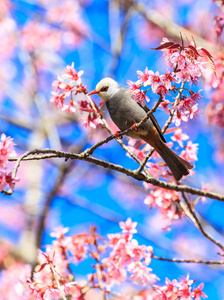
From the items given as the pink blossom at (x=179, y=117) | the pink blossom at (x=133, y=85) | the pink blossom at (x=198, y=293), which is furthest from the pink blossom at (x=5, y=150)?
the pink blossom at (x=198, y=293)

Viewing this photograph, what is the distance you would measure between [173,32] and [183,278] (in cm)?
348

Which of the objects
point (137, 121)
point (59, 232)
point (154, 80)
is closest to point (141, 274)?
point (59, 232)

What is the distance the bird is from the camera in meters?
2.95

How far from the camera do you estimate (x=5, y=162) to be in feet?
6.27

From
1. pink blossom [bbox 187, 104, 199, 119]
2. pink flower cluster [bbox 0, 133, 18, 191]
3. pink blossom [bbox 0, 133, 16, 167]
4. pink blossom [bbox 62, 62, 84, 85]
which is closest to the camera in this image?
pink flower cluster [bbox 0, 133, 18, 191]

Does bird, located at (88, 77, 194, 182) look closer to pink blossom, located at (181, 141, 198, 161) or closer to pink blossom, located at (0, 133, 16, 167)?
pink blossom, located at (181, 141, 198, 161)

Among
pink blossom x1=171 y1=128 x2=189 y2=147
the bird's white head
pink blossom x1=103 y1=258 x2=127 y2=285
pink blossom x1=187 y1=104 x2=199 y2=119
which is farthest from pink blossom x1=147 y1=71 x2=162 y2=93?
pink blossom x1=103 y1=258 x2=127 y2=285

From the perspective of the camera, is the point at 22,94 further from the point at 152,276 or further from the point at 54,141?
the point at 152,276

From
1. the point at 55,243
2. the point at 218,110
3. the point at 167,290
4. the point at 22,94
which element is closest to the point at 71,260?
the point at 55,243

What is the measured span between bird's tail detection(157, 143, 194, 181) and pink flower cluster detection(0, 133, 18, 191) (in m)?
1.42

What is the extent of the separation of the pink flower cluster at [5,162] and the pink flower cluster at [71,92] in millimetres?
898

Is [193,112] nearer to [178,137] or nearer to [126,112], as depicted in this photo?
[178,137]

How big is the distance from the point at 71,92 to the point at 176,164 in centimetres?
101

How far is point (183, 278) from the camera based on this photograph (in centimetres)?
250
